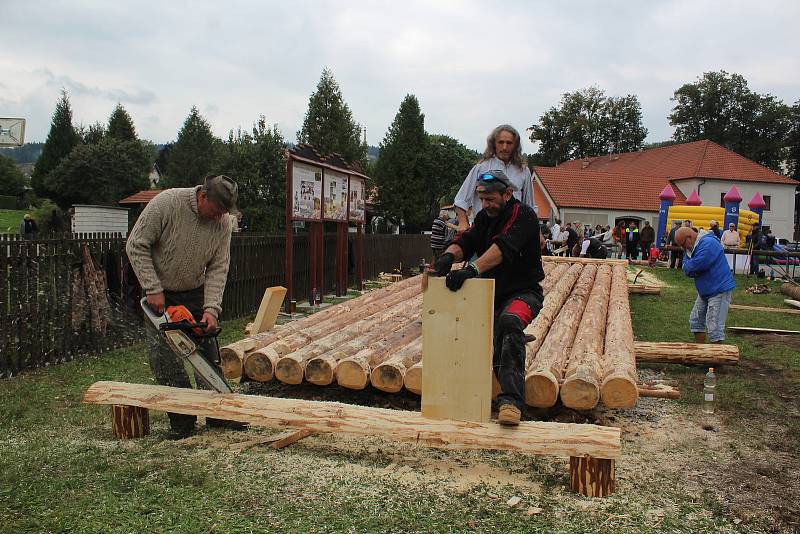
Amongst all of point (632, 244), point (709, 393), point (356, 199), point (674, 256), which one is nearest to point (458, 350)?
point (709, 393)

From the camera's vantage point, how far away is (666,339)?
9.74m

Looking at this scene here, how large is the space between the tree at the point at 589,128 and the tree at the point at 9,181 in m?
53.4

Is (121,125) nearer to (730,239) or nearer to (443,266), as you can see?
(730,239)

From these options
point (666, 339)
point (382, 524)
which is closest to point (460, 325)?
point (382, 524)

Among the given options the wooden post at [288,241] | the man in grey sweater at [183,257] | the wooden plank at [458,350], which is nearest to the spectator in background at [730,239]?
the wooden post at [288,241]

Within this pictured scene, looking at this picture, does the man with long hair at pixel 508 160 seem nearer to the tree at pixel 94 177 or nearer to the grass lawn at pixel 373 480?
the grass lawn at pixel 373 480

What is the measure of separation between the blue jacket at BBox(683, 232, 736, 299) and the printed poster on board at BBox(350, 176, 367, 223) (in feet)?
25.9

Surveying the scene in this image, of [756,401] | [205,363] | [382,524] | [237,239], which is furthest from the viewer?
[237,239]

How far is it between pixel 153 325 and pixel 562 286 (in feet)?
20.6

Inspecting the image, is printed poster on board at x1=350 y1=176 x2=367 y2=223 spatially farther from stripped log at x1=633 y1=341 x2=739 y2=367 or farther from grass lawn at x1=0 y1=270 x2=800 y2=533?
grass lawn at x1=0 y1=270 x2=800 y2=533

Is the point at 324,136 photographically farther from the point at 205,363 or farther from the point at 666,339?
the point at 205,363

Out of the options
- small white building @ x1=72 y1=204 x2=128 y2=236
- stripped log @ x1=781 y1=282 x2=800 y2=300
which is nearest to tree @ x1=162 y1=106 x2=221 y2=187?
small white building @ x1=72 y1=204 x2=128 y2=236

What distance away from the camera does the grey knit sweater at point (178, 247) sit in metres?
4.49

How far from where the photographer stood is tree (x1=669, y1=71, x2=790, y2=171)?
63969 mm
